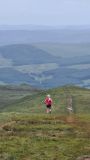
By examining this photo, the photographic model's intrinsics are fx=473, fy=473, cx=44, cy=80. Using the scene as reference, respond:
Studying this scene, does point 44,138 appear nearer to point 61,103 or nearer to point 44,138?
point 44,138

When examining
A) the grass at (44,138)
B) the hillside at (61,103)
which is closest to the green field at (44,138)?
the grass at (44,138)

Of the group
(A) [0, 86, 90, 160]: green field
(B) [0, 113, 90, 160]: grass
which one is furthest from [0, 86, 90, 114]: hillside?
Result: (B) [0, 113, 90, 160]: grass

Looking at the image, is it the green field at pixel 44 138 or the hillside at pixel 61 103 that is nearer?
the green field at pixel 44 138

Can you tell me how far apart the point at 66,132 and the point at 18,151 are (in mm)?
10704

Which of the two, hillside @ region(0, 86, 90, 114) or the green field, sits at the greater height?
the green field

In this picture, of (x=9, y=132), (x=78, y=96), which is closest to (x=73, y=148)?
(x=9, y=132)

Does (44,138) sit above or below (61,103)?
above

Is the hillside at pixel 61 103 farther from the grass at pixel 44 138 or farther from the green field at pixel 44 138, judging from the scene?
the grass at pixel 44 138

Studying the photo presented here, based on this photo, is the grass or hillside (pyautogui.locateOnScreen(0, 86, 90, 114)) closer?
the grass

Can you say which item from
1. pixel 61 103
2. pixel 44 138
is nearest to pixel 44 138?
pixel 44 138

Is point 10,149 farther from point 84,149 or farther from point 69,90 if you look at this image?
point 69,90

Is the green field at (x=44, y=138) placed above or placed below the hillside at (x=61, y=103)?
above

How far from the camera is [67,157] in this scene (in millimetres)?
40812

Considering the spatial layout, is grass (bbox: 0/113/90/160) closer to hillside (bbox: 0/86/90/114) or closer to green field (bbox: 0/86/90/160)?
green field (bbox: 0/86/90/160)
